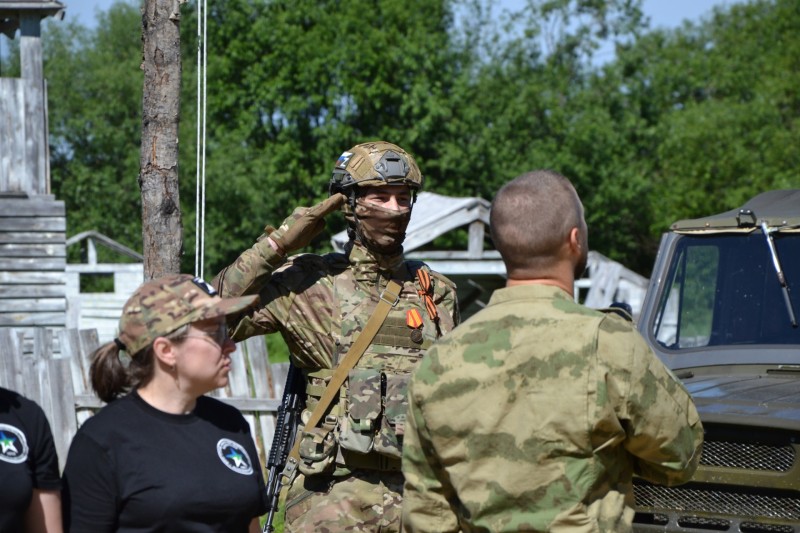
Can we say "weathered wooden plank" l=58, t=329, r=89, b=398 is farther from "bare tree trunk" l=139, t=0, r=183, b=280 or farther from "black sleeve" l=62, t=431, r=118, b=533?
"black sleeve" l=62, t=431, r=118, b=533

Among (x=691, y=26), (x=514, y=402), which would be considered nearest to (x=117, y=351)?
(x=514, y=402)

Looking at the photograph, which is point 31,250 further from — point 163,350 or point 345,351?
point 163,350

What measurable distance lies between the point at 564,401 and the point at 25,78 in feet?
44.0

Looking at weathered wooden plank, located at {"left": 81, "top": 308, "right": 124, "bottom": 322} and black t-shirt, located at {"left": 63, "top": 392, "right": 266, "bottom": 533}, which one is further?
weathered wooden plank, located at {"left": 81, "top": 308, "right": 124, "bottom": 322}

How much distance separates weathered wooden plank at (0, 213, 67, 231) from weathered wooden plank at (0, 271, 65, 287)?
616 mm

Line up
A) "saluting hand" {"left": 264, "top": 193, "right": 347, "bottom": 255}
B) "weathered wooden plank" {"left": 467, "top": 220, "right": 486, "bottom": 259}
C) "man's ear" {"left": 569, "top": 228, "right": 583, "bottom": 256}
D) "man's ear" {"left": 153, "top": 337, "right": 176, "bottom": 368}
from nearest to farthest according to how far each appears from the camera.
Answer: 1. "man's ear" {"left": 569, "top": 228, "right": 583, "bottom": 256}
2. "man's ear" {"left": 153, "top": 337, "right": 176, "bottom": 368}
3. "saluting hand" {"left": 264, "top": 193, "right": 347, "bottom": 255}
4. "weathered wooden plank" {"left": 467, "top": 220, "right": 486, "bottom": 259}

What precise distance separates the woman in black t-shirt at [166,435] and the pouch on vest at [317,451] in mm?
834

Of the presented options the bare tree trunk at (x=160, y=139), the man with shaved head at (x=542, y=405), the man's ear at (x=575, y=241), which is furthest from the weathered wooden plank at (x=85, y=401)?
the man's ear at (x=575, y=241)

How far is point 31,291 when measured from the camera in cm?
1558

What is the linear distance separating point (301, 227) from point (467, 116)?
2716cm

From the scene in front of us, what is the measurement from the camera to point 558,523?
2.73 metres

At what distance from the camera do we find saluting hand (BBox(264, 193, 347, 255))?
14.0ft

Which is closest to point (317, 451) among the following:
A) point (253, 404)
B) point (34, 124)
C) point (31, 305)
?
point (253, 404)

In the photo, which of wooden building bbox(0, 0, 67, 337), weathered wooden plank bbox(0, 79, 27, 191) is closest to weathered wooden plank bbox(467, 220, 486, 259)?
wooden building bbox(0, 0, 67, 337)
